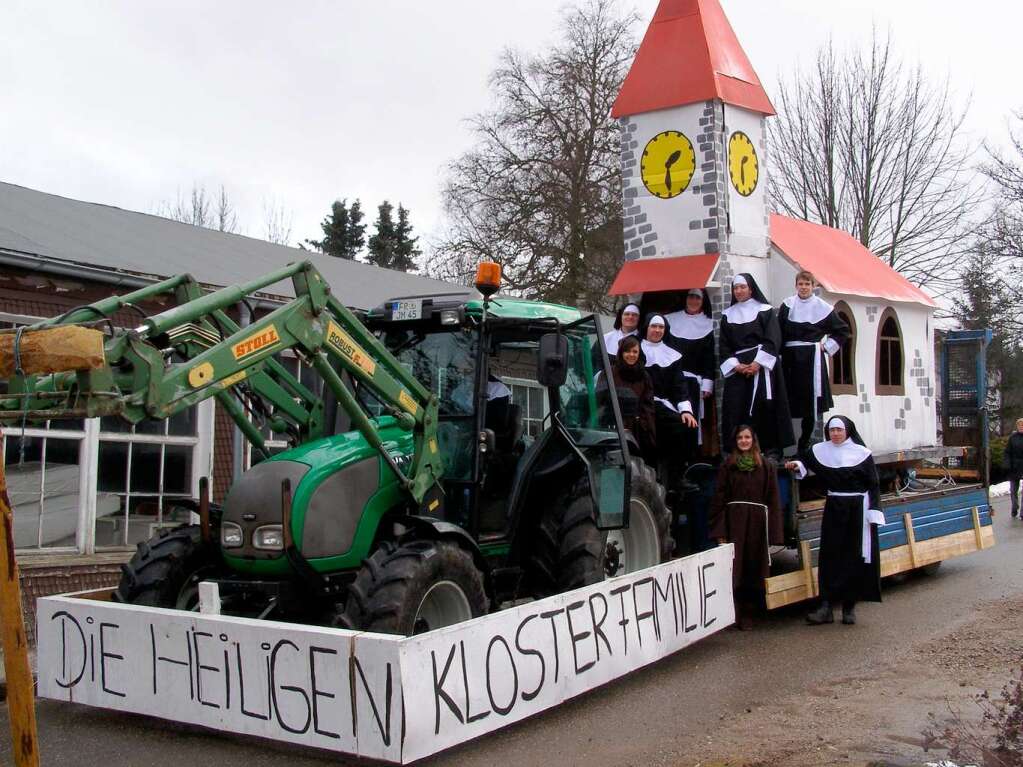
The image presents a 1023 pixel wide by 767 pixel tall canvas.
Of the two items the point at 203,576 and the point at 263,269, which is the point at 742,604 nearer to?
the point at 203,576

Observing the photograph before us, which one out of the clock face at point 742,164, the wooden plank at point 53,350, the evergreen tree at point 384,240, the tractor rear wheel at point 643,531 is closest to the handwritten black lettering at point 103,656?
the wooden plank at point 53,350

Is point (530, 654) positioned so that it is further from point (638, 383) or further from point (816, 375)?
point (816, 375)

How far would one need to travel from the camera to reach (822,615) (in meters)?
8.64

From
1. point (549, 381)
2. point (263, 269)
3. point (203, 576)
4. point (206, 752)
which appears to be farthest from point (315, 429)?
point (263, 269)

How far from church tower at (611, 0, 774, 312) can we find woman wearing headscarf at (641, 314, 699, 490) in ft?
4.61

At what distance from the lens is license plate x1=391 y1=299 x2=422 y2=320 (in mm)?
6723

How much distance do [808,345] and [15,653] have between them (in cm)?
814

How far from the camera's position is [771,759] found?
16.7 feet

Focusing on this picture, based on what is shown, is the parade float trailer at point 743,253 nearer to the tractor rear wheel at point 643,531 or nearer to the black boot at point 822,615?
the black boot at point 822,615

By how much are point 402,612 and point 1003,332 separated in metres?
28.1

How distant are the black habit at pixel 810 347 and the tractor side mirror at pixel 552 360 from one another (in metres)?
4.64

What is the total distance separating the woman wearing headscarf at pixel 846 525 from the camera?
862 cm

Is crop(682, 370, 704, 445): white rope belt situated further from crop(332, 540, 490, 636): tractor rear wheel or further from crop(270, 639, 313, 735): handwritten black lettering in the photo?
crop(270, 639, 313, 735): handwritten black lettering

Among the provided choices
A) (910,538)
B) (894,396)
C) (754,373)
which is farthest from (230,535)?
(894,396)
